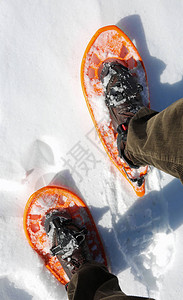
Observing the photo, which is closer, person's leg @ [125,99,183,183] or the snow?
person's leg @ [125,99,183,183]

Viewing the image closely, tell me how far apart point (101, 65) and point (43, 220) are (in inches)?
43.6

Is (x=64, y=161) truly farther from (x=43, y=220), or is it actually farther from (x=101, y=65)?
(x=101, y=65)

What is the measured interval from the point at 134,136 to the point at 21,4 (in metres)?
1.27

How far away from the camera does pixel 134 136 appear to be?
4.15 feet

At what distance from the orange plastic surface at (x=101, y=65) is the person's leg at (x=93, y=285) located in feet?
1.92

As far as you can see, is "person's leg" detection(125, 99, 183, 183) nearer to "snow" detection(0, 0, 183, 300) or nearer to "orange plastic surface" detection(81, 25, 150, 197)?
"orange plastic surface" detection(81, 25, 150, 197)

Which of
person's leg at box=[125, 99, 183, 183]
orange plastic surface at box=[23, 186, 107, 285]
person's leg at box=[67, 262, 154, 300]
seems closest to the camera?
person's leg at box=[125, 99, 183, 183]

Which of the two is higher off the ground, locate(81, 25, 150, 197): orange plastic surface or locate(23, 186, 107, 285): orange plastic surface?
locate(81, 25, 150, 197): orange plastic surface

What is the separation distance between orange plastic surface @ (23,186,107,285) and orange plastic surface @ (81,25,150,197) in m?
0.38

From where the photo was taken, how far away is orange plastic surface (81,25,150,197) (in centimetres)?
183

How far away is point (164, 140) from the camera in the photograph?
1.05m

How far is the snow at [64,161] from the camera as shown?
5.79 ft

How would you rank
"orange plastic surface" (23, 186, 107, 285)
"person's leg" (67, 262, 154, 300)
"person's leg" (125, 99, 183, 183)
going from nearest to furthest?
1. "person's leg" (125, 99, 183, 183)
2. "person's leg" (67, 262, 154, 300)
3. "orange plastic surface" (23, 186, 107, 285)

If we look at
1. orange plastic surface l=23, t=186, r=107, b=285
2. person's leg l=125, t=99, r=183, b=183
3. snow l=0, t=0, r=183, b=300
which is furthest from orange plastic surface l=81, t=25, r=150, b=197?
person's leg l=125, t=99, r=183, b=183
